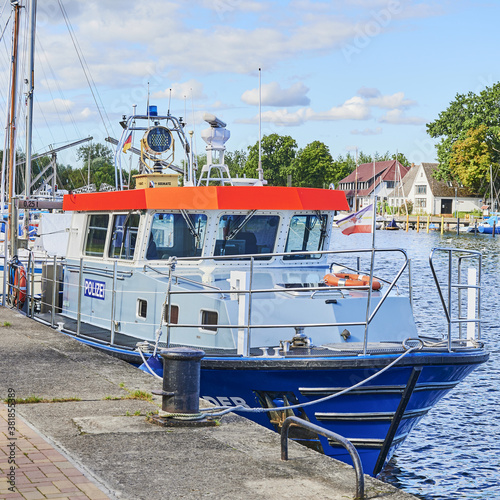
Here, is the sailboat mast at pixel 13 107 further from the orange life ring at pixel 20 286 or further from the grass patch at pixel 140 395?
the grass patch at pixel 140 395

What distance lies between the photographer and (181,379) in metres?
6.28

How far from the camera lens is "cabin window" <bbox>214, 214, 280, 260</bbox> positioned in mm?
10156

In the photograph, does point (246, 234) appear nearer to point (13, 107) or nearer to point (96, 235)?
point (96, 235)

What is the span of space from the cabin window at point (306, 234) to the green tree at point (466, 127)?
83.0 metres

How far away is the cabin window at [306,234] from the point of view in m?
10.5

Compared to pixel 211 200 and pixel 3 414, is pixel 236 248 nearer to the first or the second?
pixel 211 200

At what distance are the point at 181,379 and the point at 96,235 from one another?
18.4 ft

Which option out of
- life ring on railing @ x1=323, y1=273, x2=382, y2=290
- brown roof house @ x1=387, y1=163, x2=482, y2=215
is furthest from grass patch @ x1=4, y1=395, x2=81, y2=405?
brown roof house @ x1=387, y1=163, x2=482, y2=215

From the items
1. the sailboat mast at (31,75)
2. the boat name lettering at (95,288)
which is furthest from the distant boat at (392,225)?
the boat name lettering at (95,288)

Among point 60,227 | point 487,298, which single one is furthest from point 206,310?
point 487,298

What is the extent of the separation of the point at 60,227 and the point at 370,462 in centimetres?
1140

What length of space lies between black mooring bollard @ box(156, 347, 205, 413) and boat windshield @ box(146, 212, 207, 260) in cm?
394

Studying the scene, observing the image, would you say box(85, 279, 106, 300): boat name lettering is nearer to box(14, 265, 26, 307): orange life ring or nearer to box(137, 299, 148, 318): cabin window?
box(137, 299, 148, 318): cabin window

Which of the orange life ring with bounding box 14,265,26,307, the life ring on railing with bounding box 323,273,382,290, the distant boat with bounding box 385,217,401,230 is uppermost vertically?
the distant boat with bounding box 385,217,401,230
